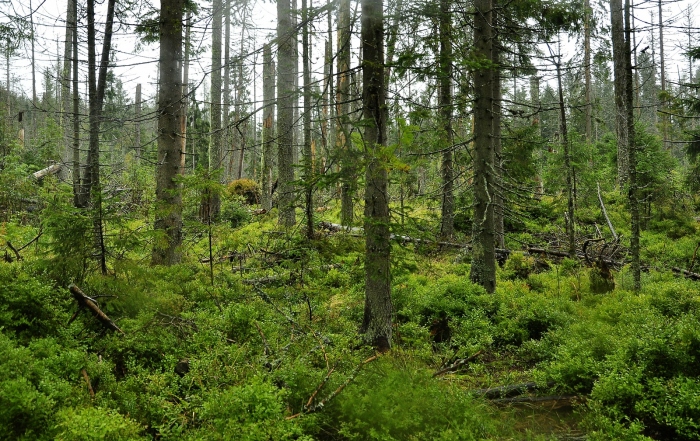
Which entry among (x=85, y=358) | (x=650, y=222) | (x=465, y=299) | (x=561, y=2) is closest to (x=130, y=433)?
(x=85, y=358)

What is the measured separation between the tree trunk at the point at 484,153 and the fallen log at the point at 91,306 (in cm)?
606

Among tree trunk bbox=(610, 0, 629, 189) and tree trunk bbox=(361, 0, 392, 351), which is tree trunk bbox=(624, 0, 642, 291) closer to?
tree trunk bbox=(610, 0, 629, 189)

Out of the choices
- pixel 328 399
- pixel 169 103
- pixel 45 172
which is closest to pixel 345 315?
pixel 328 399

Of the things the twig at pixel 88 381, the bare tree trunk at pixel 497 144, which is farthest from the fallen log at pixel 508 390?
the twig at pixel 88 381

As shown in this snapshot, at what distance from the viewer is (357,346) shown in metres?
5.23

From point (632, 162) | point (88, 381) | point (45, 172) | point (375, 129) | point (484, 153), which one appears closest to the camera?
point (88, 381)

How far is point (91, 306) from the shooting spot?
453 cm

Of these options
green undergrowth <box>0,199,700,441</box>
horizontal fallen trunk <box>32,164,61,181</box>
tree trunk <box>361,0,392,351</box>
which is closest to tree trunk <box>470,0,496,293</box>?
green undergrowth <box>0,199,700,441</box>

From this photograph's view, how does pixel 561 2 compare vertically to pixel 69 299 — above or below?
above

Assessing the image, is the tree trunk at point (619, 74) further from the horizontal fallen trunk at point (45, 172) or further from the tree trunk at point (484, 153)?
the horizontal fallen trunk at point (45, 172)

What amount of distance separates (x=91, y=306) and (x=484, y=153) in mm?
6597

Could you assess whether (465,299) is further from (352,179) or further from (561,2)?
(561,2)

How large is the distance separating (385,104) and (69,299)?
4.37 metres

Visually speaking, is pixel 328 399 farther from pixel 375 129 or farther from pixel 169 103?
pixel 169 103
